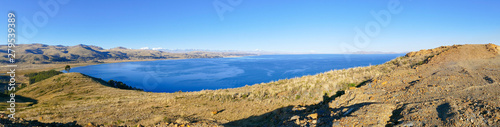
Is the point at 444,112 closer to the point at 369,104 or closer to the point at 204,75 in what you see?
the point at 369,104

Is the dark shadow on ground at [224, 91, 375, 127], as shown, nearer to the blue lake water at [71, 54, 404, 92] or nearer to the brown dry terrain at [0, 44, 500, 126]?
the brown dry terrain at [0, 44, 500, 126]

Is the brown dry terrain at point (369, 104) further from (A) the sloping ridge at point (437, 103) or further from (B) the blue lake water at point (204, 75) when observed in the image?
(B) the blue lake water at point (204, 75)

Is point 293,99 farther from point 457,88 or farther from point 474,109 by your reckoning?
point 474,109

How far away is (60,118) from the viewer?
13.6m

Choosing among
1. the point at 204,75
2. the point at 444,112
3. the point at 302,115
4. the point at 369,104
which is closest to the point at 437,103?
the point at 444,112

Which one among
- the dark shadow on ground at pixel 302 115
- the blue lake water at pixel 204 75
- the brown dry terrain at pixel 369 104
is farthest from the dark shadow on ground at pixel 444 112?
the blue lake water at pixel 204 75

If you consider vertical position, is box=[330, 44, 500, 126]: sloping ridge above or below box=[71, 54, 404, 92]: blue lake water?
above

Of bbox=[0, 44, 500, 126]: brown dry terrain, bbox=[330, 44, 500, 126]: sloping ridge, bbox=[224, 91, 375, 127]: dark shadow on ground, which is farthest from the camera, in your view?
bbox=[224, 91, 375, 127]: dark shadow on ground

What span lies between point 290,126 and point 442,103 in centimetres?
483

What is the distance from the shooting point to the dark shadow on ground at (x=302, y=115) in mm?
6871

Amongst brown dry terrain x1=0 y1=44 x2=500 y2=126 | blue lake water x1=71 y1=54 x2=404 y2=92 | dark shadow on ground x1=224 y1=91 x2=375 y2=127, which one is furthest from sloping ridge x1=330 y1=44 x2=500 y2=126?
blue lake water x1=71 y1=54 x2=404 y2=92

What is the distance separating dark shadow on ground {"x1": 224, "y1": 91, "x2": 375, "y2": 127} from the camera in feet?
22.5

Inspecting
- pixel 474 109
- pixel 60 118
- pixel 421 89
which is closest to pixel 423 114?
pixel 474 109

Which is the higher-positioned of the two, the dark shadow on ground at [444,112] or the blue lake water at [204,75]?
the dark shadow on ground at [444,112]
